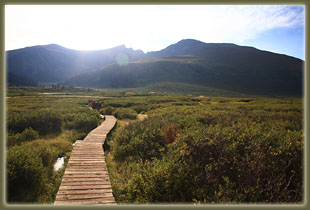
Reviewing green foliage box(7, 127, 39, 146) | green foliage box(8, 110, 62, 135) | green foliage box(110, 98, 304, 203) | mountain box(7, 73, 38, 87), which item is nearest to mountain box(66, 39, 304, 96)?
mountain box(7, 73, 38, 87)

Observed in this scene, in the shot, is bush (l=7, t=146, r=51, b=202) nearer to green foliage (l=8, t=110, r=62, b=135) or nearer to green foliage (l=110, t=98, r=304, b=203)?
green foliage (l=110, t=98, r=304, b=203)

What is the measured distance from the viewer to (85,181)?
4871 mm

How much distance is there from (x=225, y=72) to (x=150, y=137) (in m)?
185

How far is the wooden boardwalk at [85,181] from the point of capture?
4.10m

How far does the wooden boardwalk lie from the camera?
410 centimetres

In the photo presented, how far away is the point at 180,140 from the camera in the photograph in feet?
20.4

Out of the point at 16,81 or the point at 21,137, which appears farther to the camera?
the point at 16,81

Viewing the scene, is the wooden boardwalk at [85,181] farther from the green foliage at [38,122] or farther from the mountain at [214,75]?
the mountain at [214,75]

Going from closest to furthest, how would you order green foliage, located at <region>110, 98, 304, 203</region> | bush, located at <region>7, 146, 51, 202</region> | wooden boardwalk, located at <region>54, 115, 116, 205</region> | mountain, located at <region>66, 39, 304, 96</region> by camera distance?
green foliage, located at <region>110, 98, 304, 203</region> < wooden boardwalk, located at <region>54, 115, 116, 205</region> < bush, located at <region>7, 146, 51, 202</region> < mountain, located at <region>66, 39, 304, 96</region>

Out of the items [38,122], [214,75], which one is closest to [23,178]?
[38,122]

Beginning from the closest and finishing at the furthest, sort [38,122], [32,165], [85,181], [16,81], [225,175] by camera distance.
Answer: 1. [225,175]
2. [85,181]
3. [32,165]
4. [38,122]
5. [16,81]

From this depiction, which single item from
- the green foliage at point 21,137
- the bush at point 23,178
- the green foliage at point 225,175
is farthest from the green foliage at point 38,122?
the green foliage at point 225,175

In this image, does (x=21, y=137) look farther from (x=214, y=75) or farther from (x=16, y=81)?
(x=16, y=81)

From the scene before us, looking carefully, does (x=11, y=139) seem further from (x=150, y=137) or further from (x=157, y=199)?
(x=157, y=199)
